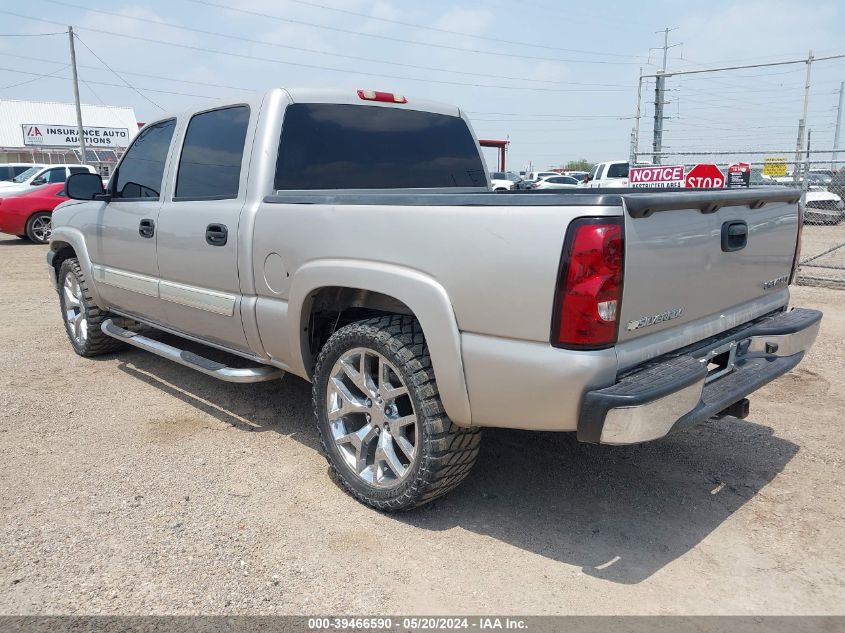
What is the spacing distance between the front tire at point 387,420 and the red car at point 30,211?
13.5 m

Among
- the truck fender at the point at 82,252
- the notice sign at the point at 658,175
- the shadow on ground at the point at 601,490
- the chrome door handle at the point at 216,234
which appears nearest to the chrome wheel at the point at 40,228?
the truck fender at the point at 82,252

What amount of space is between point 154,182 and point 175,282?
0.80 meters

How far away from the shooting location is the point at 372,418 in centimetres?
321

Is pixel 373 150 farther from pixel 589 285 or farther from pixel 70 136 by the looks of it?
pixel 70 136

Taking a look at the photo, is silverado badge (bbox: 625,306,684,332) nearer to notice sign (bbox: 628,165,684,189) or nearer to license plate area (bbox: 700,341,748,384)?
license plate area (bbox: 700,341,748,384)

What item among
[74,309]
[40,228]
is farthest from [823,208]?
[40,228]

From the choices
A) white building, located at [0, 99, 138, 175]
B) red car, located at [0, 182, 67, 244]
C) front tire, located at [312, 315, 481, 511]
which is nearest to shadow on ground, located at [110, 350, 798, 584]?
front tire, located at [312, 315, 481, 511]

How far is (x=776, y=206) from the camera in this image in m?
3.31

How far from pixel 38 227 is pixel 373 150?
13567 mm

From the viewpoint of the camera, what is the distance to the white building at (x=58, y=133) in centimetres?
3922

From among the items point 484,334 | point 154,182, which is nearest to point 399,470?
point 484,334

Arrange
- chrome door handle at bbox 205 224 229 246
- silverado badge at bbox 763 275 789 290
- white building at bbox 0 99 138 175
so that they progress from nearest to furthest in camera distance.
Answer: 1. silverado badge at bbox 763 275 789 290
2. chrome door handle at bbox 205 224 229 246
3. white building at bbox 0 99 138 175

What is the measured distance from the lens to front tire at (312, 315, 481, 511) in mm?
2885

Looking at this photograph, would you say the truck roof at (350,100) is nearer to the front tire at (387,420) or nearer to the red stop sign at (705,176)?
the front tire at (387,420)
